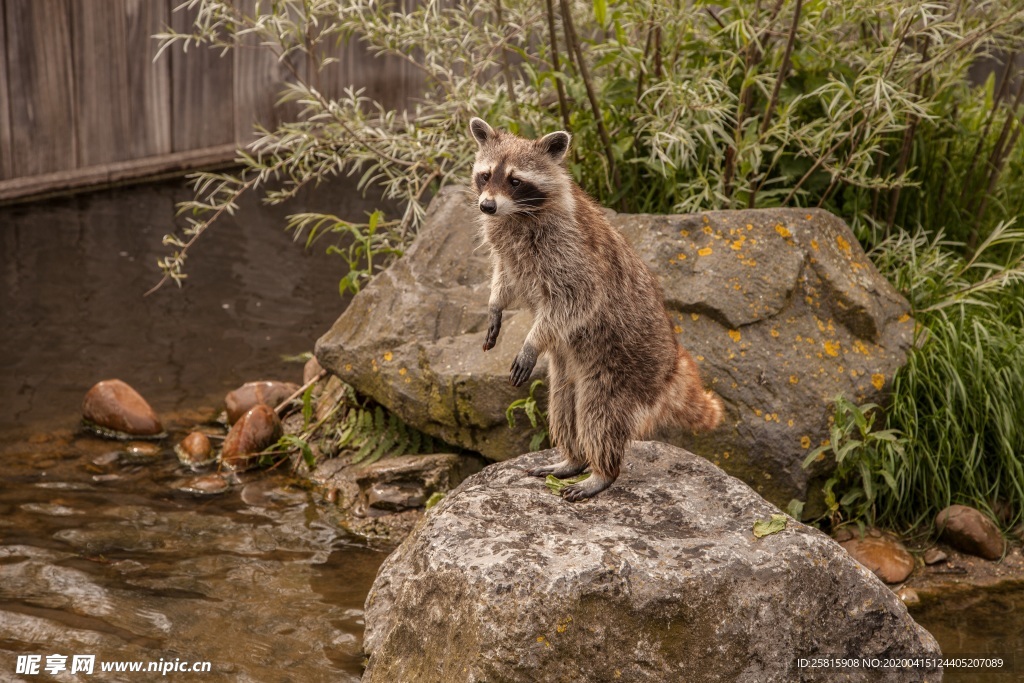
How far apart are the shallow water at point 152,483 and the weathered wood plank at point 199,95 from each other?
0.81 m

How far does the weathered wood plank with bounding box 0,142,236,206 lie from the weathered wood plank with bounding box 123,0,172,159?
118 millimetres

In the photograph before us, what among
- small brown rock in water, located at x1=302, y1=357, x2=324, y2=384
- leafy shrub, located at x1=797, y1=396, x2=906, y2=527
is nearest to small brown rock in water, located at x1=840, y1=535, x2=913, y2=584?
leafy shrub, located at x1=797, y1=396, x2=906, y2=527

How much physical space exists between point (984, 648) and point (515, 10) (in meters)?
3.94

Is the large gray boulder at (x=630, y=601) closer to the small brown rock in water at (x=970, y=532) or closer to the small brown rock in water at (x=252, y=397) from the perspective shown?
the small brown rock in water at (x=970, y=532)

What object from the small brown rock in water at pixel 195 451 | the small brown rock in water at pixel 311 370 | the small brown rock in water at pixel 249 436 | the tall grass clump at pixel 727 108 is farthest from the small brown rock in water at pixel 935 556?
the small brown rock in water at pixel 195 451

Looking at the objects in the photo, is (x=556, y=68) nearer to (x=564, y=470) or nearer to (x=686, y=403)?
(x=686, y=403)

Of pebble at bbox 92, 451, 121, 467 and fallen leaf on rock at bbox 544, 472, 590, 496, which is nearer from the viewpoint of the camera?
fallen leaf on rock at bbox 544, 472, 590, 496

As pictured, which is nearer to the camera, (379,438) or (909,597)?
(909,597)

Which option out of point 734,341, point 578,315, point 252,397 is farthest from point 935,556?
point 252,397

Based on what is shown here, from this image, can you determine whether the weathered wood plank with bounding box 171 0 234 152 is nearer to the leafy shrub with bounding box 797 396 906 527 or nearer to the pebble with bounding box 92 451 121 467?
the pebble with bounding box 92 451 121 467

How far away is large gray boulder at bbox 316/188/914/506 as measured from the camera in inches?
201

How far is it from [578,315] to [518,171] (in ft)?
1.85

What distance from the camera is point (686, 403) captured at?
13.6ft

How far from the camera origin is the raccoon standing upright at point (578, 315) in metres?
3.98
